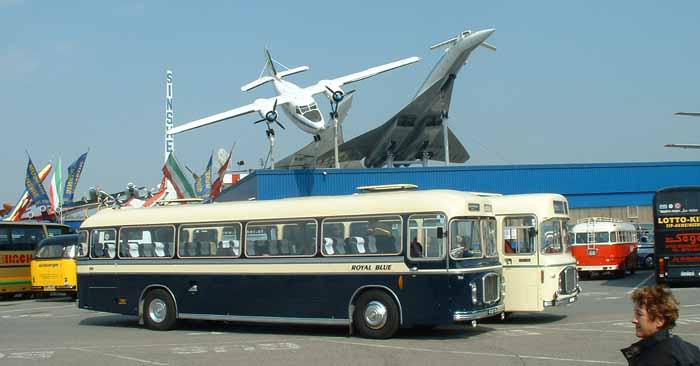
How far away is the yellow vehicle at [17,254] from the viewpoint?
27922 millimetres

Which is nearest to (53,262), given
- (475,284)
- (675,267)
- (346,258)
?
(346,258)

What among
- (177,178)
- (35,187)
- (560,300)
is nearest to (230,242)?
(560,300)

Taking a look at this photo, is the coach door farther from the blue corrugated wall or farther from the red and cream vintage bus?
the blue corrugated wall

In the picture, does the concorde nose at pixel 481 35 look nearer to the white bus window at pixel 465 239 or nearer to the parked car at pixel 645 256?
the parked car at pixel 645 256

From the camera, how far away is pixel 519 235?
621 inches

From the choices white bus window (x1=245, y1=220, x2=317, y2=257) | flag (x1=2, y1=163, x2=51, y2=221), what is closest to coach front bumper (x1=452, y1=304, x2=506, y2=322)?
white bus window (x1=245, y1=220, x2=317, y2=257)

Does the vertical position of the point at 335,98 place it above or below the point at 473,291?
above

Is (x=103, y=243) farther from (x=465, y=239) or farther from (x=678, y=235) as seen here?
(x=678, y=235)

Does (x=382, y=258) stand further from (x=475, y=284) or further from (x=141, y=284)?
(x=141, y=284)

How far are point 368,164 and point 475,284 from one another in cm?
7085

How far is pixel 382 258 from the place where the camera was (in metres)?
13.8

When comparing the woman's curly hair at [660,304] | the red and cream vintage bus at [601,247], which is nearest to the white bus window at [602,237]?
the red and cream vintage bus at [601,247]

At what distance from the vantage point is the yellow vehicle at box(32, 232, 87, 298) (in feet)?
85.5

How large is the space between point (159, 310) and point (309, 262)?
371 centimetres
